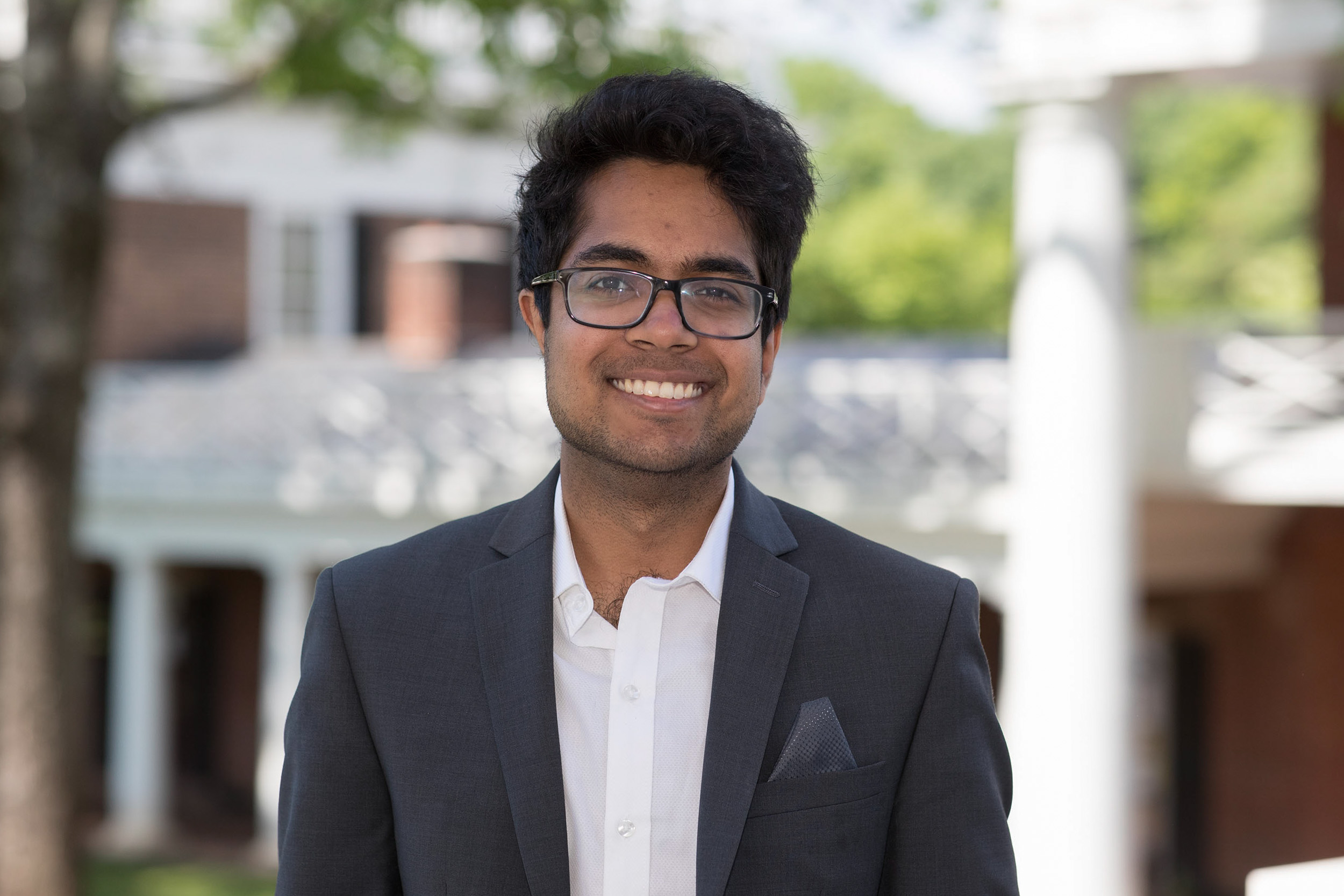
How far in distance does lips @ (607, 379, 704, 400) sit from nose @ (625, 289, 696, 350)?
0.16 ft

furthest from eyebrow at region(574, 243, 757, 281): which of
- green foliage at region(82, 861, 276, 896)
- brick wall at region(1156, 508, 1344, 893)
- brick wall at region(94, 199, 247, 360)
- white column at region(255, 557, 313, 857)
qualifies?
brick wall at region(94, 199, 247, 360)

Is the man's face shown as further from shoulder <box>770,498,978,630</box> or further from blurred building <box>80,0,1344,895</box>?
blurred building <box>80,0,1344,895</box>

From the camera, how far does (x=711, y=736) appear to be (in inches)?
77.1

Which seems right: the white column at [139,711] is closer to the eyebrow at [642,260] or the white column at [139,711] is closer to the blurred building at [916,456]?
the blurred building at [916,456]

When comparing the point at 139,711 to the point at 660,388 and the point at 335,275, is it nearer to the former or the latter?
the point at 335,275

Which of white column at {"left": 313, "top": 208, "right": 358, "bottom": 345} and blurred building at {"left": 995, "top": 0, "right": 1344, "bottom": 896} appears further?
white column at {"left": 313, "top": 208, "right": 358, "bottom": 345}

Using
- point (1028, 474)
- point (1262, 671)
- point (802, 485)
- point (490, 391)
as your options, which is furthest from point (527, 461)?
point (1262, 671)

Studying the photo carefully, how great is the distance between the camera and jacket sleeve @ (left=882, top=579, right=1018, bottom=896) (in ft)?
6.42

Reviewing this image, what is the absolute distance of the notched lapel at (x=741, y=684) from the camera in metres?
1.90

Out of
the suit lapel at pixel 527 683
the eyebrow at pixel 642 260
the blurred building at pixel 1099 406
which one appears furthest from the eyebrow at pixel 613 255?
the blurred building at pixel 1099 406

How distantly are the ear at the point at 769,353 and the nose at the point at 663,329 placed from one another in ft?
0.54

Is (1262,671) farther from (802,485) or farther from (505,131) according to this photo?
(505,131)

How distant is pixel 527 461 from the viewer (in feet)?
37.9

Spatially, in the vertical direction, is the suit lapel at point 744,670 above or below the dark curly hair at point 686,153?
below
